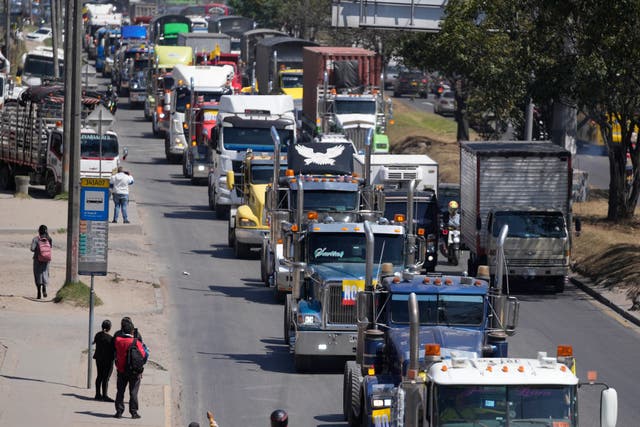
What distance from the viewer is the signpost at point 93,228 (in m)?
23.0

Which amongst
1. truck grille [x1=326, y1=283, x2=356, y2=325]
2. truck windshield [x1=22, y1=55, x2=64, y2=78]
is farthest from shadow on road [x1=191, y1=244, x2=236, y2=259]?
truck windshield [x1=22, y1=55, x2=64, y2=78]

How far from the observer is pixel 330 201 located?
102ft

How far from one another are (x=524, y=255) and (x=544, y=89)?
5197 millimetres

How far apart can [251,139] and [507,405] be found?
95.9 ft

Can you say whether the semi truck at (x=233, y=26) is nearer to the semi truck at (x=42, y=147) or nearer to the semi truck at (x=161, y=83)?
the semi truck at (x=161, y=83)

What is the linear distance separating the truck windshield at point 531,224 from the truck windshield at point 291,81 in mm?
35805

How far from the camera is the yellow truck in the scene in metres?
35.0

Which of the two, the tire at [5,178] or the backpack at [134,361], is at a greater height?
the backpack at [134,361]

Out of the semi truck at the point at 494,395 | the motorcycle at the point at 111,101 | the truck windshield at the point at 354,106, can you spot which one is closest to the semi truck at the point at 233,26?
the motorcycle at the point at 111,101

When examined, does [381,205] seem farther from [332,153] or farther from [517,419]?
[517,419]

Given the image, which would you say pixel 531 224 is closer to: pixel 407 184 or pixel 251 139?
pixel 407 184

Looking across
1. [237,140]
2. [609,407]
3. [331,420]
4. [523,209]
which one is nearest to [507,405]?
[609,407]

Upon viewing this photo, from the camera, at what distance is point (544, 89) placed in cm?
3547

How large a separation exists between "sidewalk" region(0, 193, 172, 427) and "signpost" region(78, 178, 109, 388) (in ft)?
5.44
